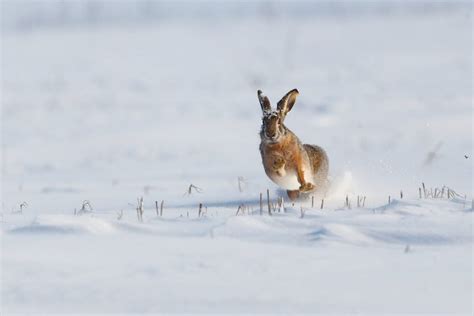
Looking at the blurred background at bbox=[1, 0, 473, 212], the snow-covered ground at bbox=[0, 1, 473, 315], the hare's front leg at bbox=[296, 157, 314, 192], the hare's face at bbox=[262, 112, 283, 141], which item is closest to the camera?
the snow-covered ground at bbox=[0, 1, 473, 315]

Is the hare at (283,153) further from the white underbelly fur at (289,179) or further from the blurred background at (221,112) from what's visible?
the blurred background at (221,112)

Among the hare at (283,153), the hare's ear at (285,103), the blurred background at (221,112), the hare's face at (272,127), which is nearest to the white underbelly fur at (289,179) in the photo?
the hare at (283,153)

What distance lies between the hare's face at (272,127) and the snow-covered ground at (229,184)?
0.50 meters

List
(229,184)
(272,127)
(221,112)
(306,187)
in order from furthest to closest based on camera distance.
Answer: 1. (221,112)
2. (229,184)
3. (306,187)
4. (272,127)

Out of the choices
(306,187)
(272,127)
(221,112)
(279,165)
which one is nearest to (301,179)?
(306,187)

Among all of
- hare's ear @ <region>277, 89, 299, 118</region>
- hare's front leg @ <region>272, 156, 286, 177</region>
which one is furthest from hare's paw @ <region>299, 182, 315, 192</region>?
hare's ear @ <region>277, 89, 299, 118</region>

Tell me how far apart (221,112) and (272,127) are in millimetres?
10591

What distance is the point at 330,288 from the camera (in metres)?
3.46

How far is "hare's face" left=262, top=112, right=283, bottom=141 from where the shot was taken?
5.85 metres

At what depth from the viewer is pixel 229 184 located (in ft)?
26.7

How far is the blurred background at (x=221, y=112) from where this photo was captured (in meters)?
8.49

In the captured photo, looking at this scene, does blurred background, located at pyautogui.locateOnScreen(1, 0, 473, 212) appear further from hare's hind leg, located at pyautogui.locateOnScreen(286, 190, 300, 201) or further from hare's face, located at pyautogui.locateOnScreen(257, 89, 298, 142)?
hare's face, located at pyautogui.locateOnScreen(257, 89, 298, 142)

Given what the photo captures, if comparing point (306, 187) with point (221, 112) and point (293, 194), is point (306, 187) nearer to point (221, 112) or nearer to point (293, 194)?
point (293, 194)

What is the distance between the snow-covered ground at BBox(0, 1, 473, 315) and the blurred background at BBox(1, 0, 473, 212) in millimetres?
53
